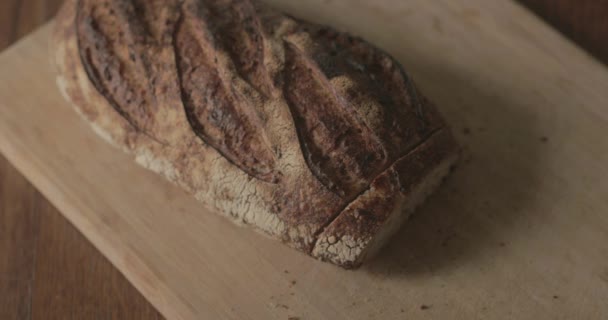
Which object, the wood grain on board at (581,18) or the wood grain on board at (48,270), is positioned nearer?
the wood grain on board at (48,270)

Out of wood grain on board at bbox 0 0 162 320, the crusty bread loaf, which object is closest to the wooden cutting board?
wood grain on board at bbox 0 0 162 320

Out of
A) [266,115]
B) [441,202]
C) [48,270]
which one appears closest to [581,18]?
[441,202]

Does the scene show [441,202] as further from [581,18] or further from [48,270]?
[48,270]

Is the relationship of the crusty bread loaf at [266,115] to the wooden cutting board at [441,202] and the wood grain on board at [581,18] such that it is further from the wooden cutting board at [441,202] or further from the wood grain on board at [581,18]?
the wood grain on board at [581,18]

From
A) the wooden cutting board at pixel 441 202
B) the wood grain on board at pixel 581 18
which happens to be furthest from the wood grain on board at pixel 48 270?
the wood grain on board at pixel 581 18

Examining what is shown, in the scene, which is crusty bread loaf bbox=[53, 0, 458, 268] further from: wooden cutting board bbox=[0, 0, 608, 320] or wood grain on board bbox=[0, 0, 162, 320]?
wood grain on board bbox=[0, 0, 162, 320]

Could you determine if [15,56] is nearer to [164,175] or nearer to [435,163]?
[164,175]
